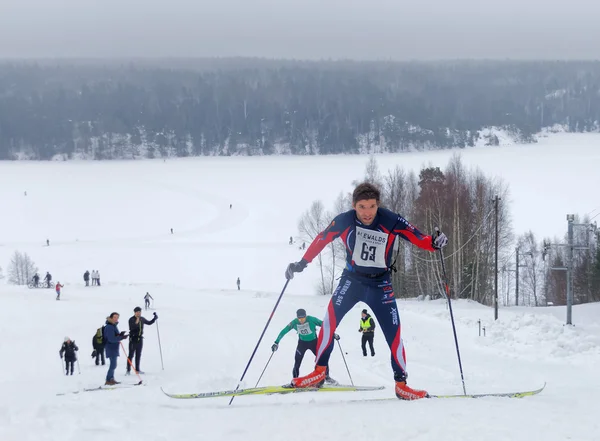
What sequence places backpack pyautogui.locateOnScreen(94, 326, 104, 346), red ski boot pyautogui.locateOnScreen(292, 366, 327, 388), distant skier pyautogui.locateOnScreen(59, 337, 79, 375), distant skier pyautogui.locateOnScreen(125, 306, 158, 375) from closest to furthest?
red ski boot pyautogui.locateOnScreen(292, 366, 327, 388) → distant skier pyautogui.locateOnScreen(125, 306, 158, 375) → distant skier pyautogui.locateOnScreen(59, 337, 79, 375) → backpack pyautogui.locateOnScreen(94, 326, 104, 346)

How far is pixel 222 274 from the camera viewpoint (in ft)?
172

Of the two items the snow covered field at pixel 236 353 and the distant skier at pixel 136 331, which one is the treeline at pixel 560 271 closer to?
the snow covered field at pixel 236 353

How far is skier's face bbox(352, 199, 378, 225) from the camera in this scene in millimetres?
7098

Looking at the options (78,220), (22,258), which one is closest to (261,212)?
(78,220)

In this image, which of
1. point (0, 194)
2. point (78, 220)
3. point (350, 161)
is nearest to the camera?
point (78, 220)

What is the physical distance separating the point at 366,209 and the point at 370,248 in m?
0.47

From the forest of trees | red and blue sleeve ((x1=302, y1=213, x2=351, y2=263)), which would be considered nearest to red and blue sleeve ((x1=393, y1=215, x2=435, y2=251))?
red and blue sleeve ((x1=302, y1=213, x2=351, y2=263))

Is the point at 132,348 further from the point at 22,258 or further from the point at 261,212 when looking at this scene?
the point at 261,212

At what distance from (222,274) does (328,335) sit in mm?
45420

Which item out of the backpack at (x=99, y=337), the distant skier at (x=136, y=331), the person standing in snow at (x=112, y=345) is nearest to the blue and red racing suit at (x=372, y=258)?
the person standing in snow at (x=112, y=345)

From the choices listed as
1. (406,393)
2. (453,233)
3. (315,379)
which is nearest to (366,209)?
(406,393)

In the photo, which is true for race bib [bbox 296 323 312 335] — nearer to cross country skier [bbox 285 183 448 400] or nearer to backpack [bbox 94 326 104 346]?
cross country skier [bbox 285 183 448 400]

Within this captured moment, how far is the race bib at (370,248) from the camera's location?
718 cm

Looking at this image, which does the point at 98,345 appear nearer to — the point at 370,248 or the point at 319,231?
the point at 370,248
